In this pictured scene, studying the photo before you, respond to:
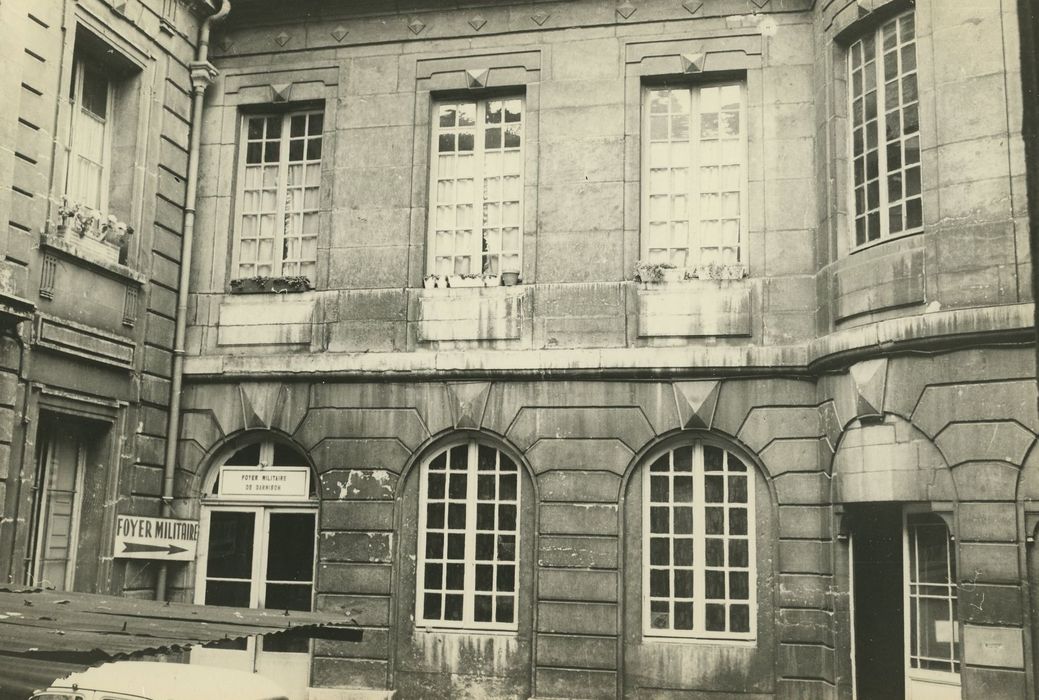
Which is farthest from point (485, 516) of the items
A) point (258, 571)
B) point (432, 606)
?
point (258, 571)

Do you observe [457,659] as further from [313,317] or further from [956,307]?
[956,307]

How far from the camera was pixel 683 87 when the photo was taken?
1284 centimetres

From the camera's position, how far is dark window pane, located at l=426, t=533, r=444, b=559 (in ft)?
40.7

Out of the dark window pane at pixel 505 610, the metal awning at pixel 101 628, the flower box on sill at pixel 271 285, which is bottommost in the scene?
the dark window pane at pixel 505 610

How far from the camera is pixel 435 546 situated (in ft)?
40.8

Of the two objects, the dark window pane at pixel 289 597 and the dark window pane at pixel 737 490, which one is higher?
the dark window pane at pixel 737 490

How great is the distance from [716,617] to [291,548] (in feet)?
16.0

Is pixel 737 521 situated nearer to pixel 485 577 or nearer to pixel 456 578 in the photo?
pixel 485 577

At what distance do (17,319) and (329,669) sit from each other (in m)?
4.99

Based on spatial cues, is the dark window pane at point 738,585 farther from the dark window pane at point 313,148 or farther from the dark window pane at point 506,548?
the dark window pane at point 313,148

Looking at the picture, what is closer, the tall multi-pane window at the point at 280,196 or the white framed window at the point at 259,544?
the white framed window at the point at 259,544

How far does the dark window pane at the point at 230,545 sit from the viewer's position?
42.2 feet

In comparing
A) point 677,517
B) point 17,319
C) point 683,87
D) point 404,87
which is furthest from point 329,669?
point 683,87

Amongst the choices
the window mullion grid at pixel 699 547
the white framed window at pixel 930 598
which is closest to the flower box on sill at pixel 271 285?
the window mullion grid at pixel 699 547
